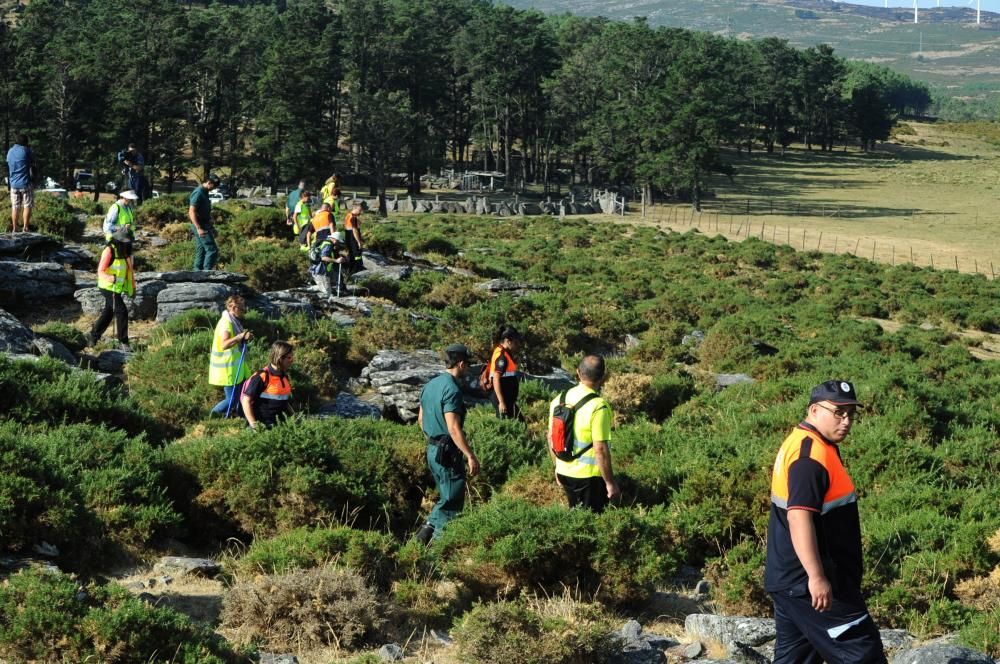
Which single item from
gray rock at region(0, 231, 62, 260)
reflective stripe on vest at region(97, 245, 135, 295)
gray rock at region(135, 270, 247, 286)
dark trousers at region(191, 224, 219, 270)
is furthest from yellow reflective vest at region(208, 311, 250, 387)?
gray rock at region(0, 231, 62, 260)

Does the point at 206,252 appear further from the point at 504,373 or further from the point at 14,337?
the point at 504,373

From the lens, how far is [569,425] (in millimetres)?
8039

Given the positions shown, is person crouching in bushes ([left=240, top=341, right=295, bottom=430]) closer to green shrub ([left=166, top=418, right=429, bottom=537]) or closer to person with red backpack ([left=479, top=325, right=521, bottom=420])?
green shrub ([left=166, top=418, right=429, bottom=537])

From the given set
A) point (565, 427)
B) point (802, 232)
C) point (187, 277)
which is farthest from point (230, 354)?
point (802, 232)

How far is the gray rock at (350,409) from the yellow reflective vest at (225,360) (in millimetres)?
1663

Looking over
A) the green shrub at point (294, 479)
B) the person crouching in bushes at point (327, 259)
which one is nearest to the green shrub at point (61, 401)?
the green shrub at point (294, 479)

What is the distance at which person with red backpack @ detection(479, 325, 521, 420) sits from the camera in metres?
11.0

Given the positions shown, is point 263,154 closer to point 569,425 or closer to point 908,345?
point 908,345

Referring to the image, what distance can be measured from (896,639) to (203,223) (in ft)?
42.9

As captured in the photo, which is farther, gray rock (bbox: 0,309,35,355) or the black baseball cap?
gray rock (bbox: 0,309,35,355)

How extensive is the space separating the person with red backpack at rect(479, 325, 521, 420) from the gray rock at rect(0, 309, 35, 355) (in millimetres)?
5488

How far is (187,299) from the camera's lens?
16.0 meters

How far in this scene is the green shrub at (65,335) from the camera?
13625 mm

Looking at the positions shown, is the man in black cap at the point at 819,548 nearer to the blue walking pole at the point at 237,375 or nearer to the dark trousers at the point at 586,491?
the dark trousers at the point at 586,491
